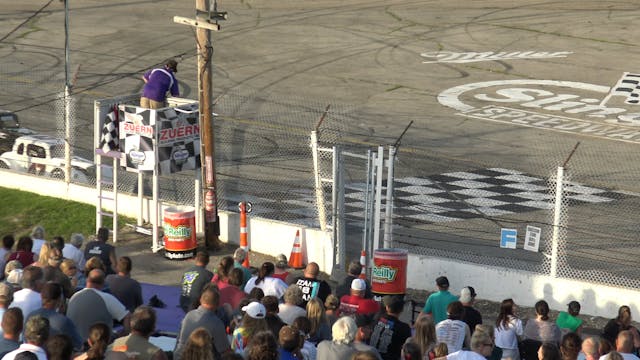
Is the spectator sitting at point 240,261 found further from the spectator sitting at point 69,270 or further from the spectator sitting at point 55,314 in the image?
the spectator sitting at point 55,314

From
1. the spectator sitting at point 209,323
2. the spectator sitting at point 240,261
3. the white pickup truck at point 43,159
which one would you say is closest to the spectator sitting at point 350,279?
the spectator sitting at point 240,261

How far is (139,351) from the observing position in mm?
9766

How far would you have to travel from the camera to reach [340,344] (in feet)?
33.2

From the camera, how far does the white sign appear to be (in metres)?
16.1

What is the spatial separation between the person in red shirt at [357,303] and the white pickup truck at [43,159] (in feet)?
31.4

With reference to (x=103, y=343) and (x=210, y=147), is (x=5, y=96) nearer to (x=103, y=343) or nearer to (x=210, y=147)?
(x=210, y=147)

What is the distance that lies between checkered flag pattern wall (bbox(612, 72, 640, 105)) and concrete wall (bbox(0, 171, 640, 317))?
47.2 feet

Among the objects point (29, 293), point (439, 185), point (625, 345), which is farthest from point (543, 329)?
point (439, 185)

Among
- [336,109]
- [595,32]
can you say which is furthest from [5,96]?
[595,32]

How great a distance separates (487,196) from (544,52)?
51.3 feet

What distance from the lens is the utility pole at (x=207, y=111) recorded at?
59.2ft

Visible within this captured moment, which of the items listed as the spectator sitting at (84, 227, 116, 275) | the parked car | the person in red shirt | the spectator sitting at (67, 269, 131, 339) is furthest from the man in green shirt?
the parked car

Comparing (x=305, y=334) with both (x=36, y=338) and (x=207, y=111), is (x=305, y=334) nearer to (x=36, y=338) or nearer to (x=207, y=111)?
(x=36, y=338)

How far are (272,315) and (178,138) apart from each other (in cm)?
799
